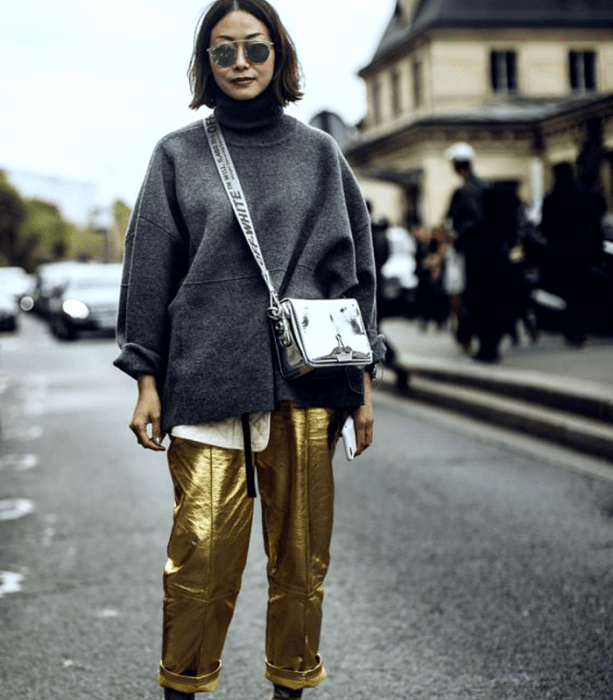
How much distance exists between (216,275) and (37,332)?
3211 centimetres

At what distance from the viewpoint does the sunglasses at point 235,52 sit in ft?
9.95

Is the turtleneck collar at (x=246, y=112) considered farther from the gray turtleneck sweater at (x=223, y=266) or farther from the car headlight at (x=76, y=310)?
the car headlight at (x=76, y=310)

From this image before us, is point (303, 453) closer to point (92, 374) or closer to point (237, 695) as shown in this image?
point (237, 695)

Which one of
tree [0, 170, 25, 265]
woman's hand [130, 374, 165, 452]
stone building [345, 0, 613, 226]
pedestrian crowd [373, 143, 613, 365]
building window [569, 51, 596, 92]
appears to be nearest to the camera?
woman's hand [130, 374, 165, 452]

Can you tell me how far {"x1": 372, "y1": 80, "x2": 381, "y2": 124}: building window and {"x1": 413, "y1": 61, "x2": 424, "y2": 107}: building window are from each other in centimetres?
422

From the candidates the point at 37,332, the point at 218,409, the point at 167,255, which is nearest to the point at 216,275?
the point at 167,255

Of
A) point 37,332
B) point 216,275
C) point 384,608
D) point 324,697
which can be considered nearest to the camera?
point 216,275

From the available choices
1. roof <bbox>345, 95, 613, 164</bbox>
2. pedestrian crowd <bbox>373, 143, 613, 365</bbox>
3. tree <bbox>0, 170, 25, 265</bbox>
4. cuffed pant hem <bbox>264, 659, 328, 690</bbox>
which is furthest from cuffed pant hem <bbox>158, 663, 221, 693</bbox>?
tree <bbox>0, 170, 25, 265</bbox>

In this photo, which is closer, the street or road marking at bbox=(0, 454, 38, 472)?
the street

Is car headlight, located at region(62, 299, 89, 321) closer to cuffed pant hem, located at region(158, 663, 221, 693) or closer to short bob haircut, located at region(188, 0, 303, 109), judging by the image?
short bob haircut, located at region(188, 0, 303, 109)

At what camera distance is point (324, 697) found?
12.3 feet

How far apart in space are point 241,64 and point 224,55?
50 millimetres

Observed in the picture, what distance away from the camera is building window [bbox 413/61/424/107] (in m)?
43.9

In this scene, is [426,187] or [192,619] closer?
[192,619]
